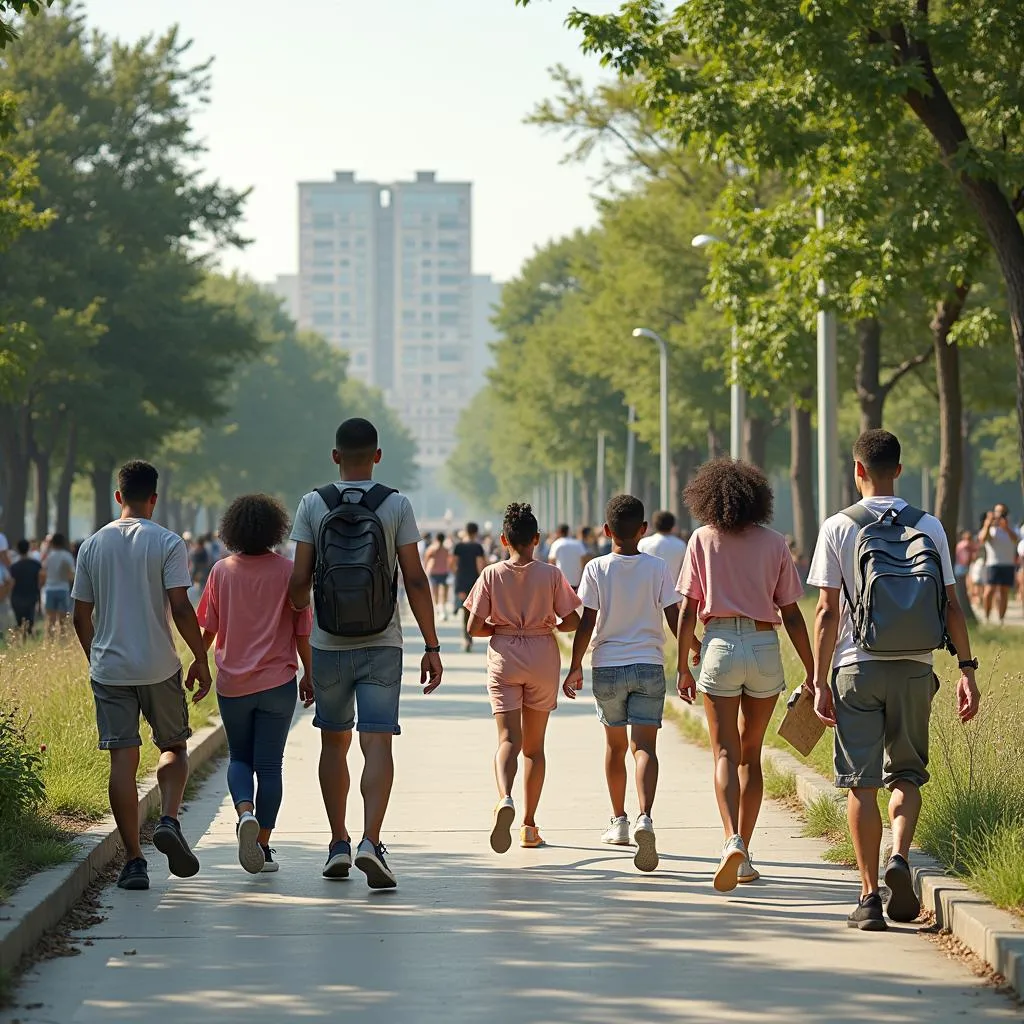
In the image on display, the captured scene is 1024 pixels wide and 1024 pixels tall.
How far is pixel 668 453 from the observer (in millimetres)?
44781

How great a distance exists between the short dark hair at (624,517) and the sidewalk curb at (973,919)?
6.58 feet

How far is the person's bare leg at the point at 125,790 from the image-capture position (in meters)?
9.12

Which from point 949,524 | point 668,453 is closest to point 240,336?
point 668,453

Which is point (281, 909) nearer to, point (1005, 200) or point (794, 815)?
point (794, 815)

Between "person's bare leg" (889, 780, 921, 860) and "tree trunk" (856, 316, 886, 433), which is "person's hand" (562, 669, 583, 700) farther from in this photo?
"tree trunk" (856, 316, 886, 433)

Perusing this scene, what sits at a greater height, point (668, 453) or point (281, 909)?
point (668, 453)

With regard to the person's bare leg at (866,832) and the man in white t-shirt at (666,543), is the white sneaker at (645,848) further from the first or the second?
the man in white t-shirt at (666,543)

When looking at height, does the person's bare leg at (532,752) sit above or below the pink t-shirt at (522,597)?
below

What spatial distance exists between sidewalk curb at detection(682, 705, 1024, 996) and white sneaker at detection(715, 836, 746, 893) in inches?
29.4

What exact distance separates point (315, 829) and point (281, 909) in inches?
107

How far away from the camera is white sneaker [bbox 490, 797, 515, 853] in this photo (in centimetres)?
989

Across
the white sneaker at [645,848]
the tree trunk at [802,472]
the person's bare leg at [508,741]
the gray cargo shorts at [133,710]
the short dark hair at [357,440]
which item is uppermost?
the tree trunk at [802,472]

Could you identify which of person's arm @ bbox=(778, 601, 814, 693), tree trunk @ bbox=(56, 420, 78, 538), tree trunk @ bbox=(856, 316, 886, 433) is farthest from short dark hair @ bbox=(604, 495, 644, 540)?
tree trunk @ bbox=(56, 420, 78, 538)

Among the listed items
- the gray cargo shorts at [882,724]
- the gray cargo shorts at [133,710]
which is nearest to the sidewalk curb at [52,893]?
the gray cargo shorts at [133,710]
